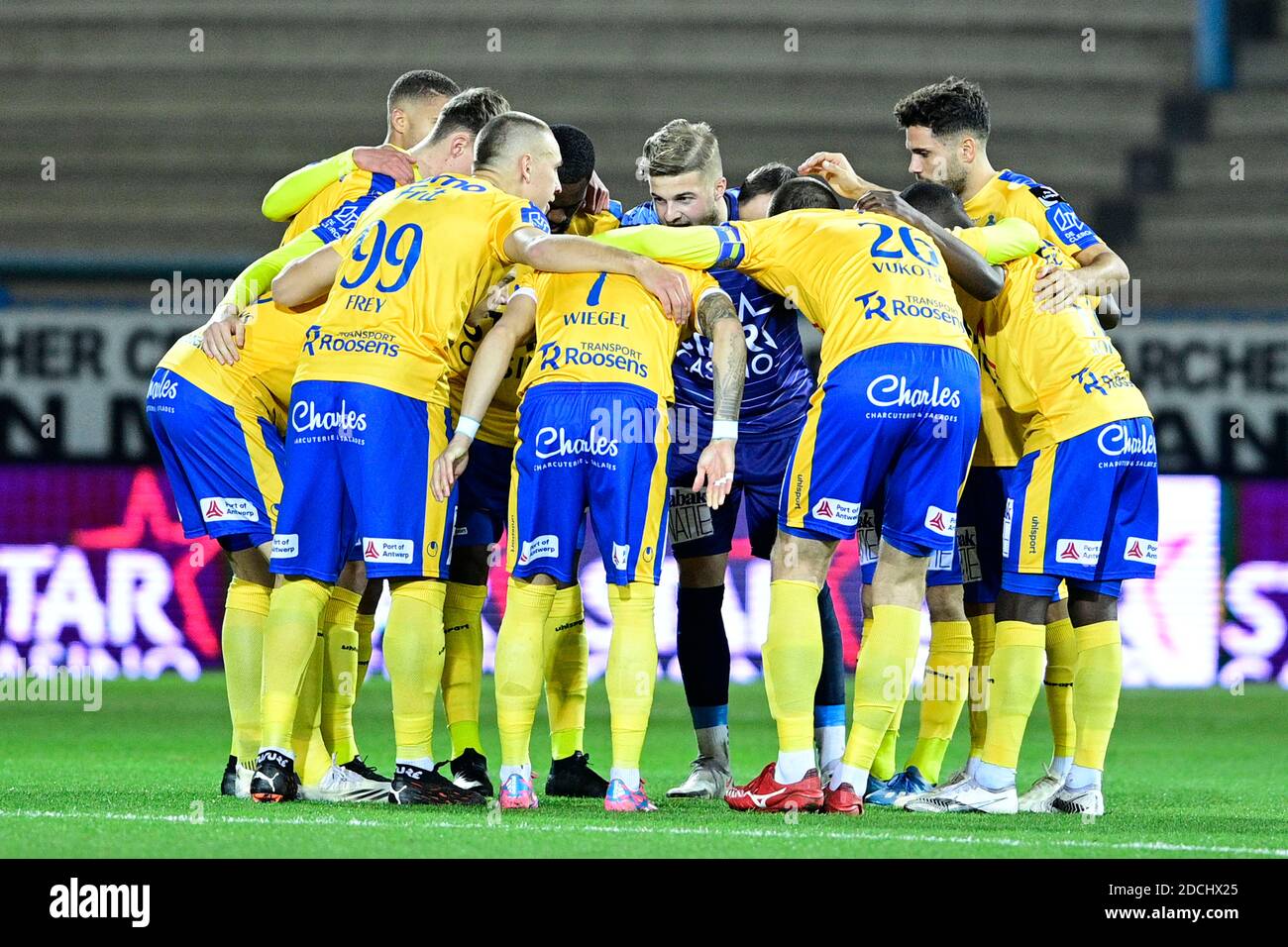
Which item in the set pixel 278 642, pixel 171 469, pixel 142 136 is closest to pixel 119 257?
pixel 142 136

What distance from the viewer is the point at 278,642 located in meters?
5.28

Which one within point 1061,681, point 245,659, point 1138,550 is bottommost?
point 1061,681

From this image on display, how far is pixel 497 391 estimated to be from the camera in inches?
242

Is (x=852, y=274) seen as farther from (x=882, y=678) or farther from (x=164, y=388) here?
(x=164, y=388)

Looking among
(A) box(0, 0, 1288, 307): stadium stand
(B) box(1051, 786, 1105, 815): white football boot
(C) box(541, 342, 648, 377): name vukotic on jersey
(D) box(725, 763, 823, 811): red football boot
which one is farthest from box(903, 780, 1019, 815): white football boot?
(A) box(0, 0, 1288, 307): stadium stand

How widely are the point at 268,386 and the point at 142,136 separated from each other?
33.6 ft

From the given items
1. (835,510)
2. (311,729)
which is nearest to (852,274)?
(835,510)

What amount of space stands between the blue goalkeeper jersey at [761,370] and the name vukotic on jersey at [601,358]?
0.74m

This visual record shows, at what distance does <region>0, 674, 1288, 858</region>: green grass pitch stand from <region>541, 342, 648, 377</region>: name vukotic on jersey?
1.30m

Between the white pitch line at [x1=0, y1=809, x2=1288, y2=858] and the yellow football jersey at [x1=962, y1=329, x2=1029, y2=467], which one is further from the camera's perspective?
the yellow football jersey at [x1=962, y1=329, x2=1029, y2=467]

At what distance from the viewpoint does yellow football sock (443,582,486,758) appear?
19.5 feet

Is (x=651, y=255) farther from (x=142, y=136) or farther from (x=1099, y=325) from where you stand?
(x=142, y=136)

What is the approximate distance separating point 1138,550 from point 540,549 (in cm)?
192
